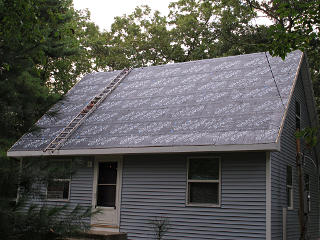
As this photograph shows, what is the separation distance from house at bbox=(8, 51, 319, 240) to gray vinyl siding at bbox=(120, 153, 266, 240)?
0.03 m

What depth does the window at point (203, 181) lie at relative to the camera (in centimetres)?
1053

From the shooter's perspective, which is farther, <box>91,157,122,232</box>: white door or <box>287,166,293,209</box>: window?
<box>91,157,122,232</box>: white door

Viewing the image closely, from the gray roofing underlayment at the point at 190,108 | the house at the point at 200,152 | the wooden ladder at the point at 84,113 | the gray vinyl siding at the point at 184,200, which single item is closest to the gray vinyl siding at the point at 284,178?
the house at the point at 200,152

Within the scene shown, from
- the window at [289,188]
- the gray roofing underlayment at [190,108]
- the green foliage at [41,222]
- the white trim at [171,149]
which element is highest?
the gray roofing underlayment at [190,108]

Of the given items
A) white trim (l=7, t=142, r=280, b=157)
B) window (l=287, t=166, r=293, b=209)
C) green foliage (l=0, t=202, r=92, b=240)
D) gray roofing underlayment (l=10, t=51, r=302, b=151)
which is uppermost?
gray roofing underlayment (l=10, t=51, r=302, b=151)

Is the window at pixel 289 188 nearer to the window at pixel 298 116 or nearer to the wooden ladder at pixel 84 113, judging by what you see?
the window at pixel 298 116

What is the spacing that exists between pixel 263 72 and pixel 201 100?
7.14ft

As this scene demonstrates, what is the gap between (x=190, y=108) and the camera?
12.3m

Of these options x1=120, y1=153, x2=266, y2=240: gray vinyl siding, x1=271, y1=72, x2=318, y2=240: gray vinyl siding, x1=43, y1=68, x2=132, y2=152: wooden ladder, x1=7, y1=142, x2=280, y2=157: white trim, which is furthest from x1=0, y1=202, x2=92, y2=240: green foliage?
x1=43, y1=68, x2=132, y2=152: wooden ladder

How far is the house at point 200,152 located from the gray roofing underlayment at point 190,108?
36mm

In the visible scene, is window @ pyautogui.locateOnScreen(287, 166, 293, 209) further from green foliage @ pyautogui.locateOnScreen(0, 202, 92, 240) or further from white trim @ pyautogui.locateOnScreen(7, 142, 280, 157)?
green foliage @ pyautogui.locateOnScreen(0, 202, 92, 240)

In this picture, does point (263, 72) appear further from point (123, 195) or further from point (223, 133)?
point (123, 195)

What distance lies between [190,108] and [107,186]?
132 inches

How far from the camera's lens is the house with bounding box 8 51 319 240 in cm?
1001
